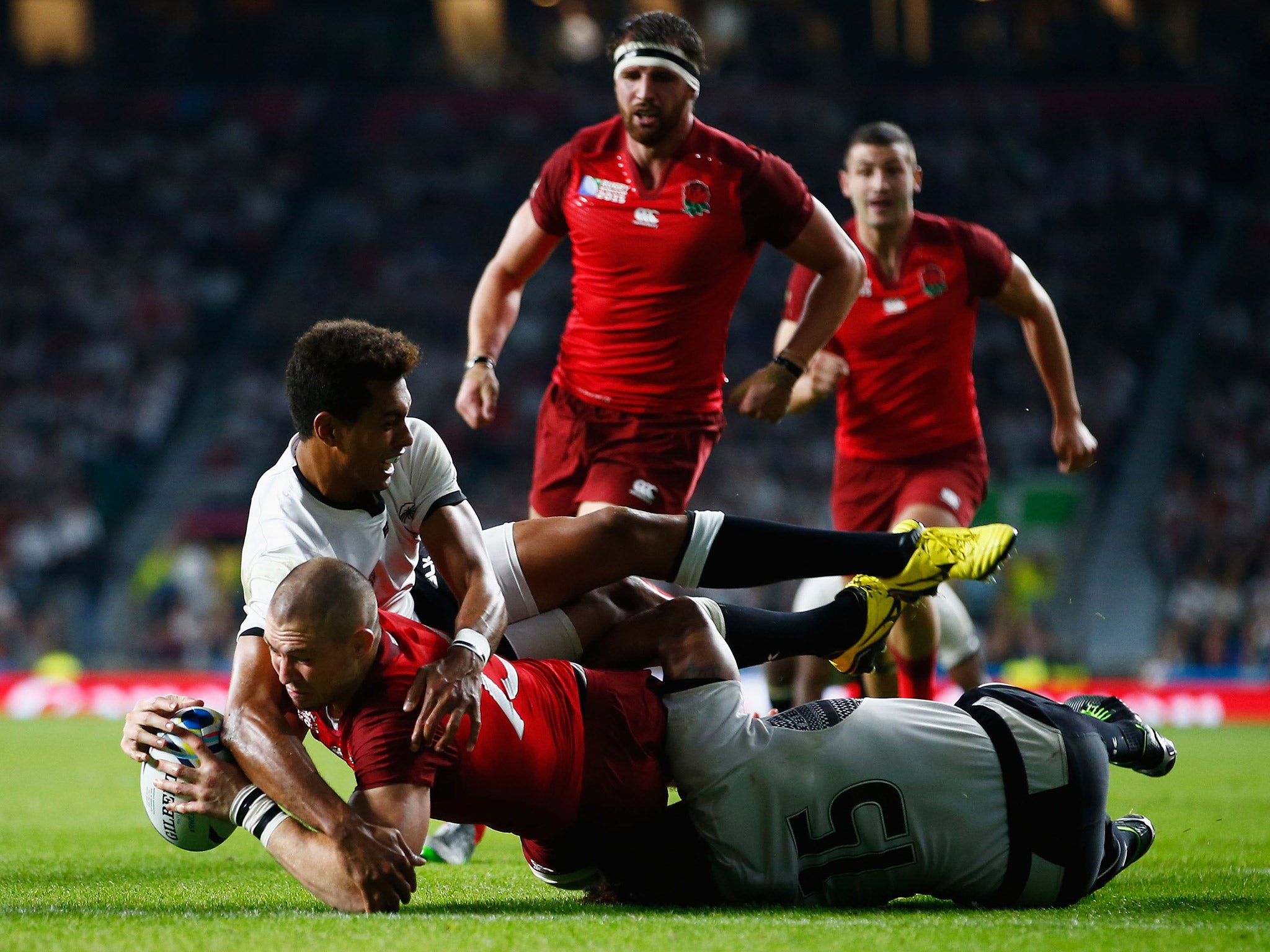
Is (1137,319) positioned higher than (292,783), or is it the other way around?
(1137,319)

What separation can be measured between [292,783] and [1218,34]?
79.9 ft

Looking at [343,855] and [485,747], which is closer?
[343,855]

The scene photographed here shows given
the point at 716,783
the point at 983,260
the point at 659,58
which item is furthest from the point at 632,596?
the point at 983,260

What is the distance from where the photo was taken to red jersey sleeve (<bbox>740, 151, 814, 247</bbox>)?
18.7ft

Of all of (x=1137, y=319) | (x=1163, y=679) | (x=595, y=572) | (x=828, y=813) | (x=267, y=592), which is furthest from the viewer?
(x=1137, y=319)

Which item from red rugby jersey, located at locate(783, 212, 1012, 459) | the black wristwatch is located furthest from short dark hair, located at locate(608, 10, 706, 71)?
red rugby jersey, located at locate(783, 212, 1012, 459)

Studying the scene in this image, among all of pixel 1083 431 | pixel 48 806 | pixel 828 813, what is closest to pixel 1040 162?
pixel 1083 431

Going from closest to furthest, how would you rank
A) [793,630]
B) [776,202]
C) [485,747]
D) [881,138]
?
[485,747] → [793,630] → [776,202] → [881,138]

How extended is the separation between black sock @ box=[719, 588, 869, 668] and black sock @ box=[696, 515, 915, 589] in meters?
0.14

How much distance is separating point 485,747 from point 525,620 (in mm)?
1127

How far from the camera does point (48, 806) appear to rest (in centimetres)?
759

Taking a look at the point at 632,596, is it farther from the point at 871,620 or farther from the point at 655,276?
the point at 655,276

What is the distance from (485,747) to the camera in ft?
12.2

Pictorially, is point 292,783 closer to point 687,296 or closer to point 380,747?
point 380,747
